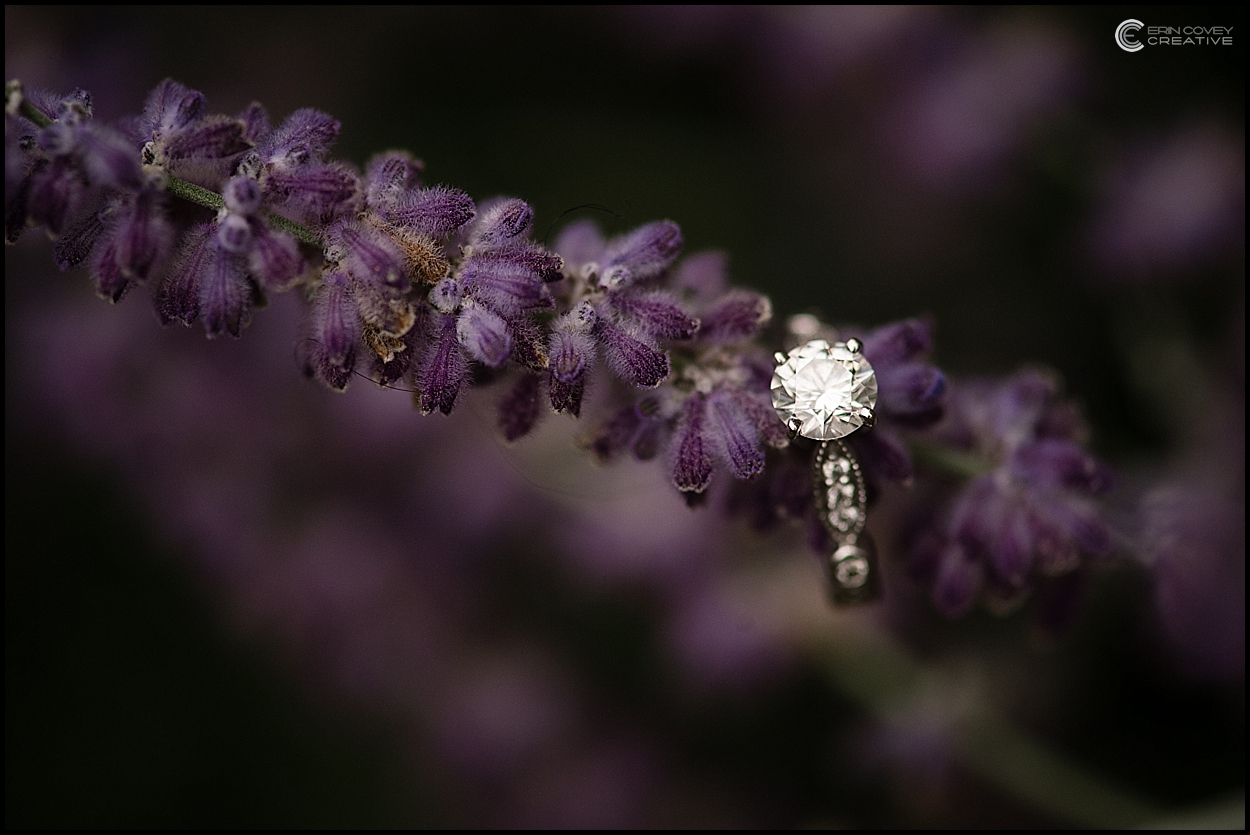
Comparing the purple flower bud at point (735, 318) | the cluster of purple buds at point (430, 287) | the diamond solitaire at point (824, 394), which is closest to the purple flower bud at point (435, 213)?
the cluster of purple buds at point (430, 287)

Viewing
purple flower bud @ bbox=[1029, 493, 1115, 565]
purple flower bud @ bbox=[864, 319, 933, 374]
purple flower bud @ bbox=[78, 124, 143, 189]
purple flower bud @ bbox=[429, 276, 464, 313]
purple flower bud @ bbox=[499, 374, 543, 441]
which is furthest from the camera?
purple flower bud @ bbox=[1029, 493, 1115, 565]

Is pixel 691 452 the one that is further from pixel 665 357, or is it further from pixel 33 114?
pixel 33 114

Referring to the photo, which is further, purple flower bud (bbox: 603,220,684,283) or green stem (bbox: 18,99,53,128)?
purple flower bud (bbox: 603,220,684,283)

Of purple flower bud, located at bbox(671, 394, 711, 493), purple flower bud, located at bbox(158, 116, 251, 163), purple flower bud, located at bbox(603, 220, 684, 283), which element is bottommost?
purple flower bud, located at bbox(671, 394, 711, 493)

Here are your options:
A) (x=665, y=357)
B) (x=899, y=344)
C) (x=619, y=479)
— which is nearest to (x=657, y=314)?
(x=665, y=357)

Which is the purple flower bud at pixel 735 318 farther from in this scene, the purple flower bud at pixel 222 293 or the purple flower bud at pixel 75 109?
the purple flower bud at pixel 75 109

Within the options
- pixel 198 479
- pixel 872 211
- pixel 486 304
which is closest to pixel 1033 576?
pixel 486 304

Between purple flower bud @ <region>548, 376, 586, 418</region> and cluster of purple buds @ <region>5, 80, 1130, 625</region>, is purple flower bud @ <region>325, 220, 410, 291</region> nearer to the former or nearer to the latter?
cluster of purple buds @ <region>5, 80, 1130, 625</region>

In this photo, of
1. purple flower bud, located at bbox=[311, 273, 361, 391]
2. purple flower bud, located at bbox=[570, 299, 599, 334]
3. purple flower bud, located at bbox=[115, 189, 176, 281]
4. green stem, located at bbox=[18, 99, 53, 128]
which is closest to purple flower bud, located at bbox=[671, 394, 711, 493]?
purple flower bud, located at bbox=[570, 299, 599, 334]
